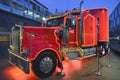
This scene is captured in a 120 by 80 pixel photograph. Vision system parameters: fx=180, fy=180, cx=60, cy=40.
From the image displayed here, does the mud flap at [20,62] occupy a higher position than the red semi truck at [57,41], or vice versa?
the red semi truck at [57,41]

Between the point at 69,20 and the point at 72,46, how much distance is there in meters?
1.34

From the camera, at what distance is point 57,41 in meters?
7.94

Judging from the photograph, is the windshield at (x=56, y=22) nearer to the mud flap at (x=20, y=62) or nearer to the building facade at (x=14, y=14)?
the mud flap at (x=20, y=62)

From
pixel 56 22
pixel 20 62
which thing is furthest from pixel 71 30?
pixel 20 62

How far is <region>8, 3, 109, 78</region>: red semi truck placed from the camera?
682 centimetres

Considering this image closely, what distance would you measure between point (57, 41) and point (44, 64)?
1428 millimetres

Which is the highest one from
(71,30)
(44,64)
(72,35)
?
(71,30)

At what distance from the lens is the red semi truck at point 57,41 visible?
6.82 metres

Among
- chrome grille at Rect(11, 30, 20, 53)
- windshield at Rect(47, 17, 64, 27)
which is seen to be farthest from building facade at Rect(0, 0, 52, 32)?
chrome grille at Rect(11, 30, 20, 53)

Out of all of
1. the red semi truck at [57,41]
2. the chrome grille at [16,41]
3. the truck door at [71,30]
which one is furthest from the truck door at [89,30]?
the chrome grille at [16,41]

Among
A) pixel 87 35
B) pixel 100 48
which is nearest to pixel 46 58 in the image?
pixel 87 35

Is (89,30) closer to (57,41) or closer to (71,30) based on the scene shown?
(71,30)

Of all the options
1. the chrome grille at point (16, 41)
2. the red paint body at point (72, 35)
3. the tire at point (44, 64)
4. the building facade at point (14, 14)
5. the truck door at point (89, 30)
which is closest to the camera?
the tire at point (44, 64)

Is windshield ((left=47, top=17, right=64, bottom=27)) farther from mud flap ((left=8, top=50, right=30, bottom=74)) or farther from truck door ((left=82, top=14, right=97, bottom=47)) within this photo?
mud flap ((left=8, top=50, right=30, bottom=74))
